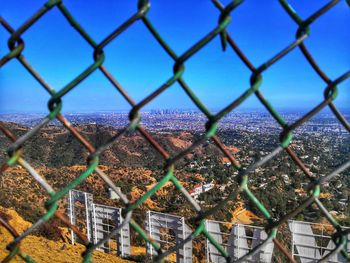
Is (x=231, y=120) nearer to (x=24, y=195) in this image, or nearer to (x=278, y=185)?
(x=278, y=185)

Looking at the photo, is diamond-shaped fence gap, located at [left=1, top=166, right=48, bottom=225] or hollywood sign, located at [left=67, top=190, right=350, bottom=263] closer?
hollywood sign, located at [left=67, top=190, right=350, bottom=263]

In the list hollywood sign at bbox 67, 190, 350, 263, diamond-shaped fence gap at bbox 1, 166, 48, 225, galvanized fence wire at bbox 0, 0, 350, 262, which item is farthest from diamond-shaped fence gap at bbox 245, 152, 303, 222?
galvanized fence wire at bbox 0, 0, 350, 262

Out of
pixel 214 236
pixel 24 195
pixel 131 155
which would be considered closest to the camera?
pixel 214 236

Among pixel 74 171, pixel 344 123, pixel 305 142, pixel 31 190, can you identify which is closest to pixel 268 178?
pixel 305 142

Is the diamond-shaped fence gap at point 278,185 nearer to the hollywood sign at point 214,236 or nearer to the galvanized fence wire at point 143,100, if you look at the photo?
the hollywood sign at point 214,236

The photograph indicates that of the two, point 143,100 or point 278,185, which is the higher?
point 143,100

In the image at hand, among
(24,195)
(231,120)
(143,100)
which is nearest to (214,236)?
(143,100)

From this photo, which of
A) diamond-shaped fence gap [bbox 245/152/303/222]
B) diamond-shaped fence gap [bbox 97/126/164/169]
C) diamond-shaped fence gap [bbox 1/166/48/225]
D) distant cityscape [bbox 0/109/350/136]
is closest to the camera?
distant cityscape [bbox 0/109/350/136]

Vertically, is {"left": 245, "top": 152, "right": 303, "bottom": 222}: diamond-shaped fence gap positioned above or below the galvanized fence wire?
below

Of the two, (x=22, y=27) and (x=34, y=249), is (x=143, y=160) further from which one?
(x=22, y=27)

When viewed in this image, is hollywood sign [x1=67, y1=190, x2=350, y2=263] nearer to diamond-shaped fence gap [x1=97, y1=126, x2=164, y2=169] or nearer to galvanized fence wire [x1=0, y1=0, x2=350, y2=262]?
galvanized fence wire [x1=0, y1=0, x2=350, y2=262]

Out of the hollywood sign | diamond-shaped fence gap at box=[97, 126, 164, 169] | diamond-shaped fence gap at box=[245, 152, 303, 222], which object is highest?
diamond-shaped fence gap at box=[97, 126, 164, 169]

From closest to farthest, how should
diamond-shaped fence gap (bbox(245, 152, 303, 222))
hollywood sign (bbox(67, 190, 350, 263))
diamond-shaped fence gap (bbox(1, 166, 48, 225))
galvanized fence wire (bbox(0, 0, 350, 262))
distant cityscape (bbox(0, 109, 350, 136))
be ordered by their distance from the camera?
1. galvanized fence wire (bbox(0, 0, 350, 262))
2. distant cityscape (bbox(0, 109, 350, 136))
3. hollywood sign (bbox(67, 190, 350, 263))
4. diamond-shaped fence gap (bbox(1, 166, 48, 225))
5. diamond-shaped fence gap (bbox(245, 152, 303, 222))
